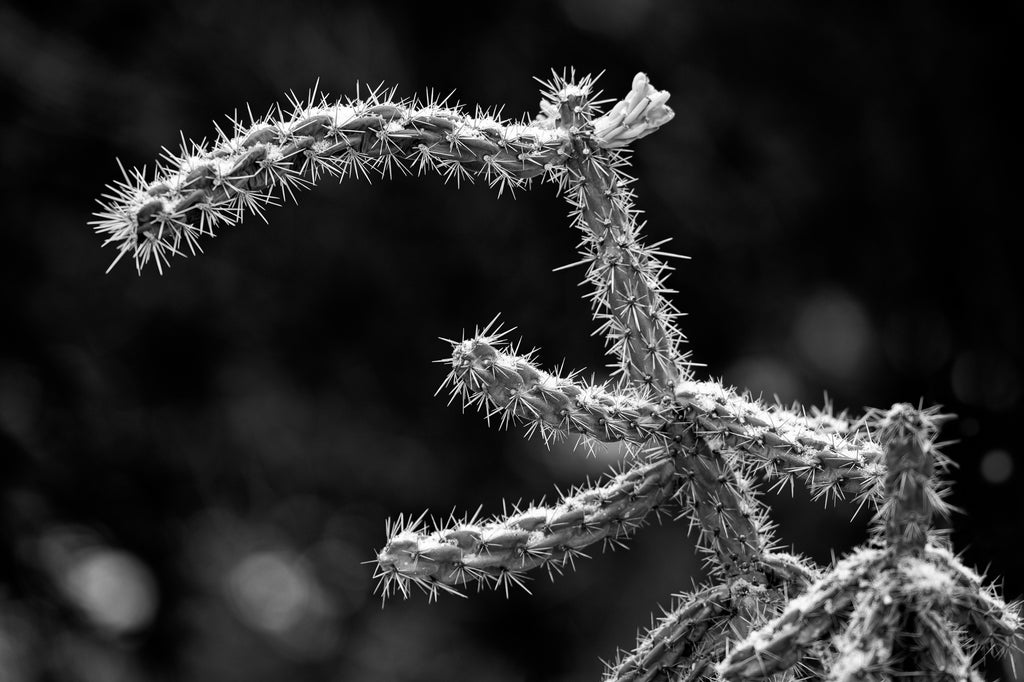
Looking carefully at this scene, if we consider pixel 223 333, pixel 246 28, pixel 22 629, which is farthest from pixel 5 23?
pixel 22 629

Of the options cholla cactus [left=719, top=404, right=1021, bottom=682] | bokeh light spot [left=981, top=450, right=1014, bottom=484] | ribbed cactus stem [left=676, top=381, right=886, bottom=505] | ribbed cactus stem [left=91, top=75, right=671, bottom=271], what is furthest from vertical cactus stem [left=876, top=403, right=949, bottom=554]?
bokeh light spot [left=981, top=450, right=1014, bottom=484]

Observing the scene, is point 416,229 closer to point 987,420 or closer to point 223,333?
point 223,333

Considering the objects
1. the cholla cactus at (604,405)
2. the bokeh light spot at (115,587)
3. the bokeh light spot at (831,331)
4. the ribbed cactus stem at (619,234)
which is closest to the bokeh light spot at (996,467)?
the cholla cactus at (604,405)

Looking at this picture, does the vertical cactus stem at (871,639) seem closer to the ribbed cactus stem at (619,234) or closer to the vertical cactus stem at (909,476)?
the vertical cactus stem at (909,476)

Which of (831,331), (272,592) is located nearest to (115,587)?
(272,592)

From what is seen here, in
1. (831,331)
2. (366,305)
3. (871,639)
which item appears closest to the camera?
(871,639)

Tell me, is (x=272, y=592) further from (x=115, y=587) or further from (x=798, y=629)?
(x=798, y=629)
